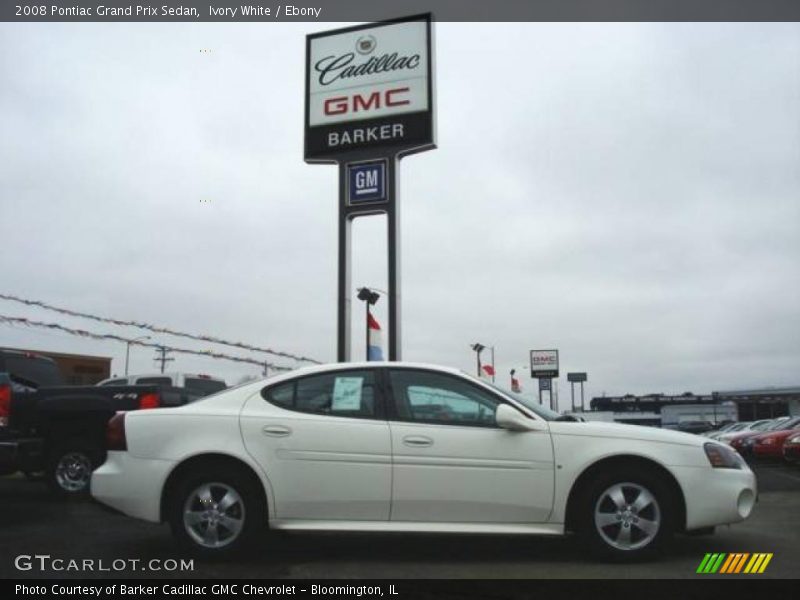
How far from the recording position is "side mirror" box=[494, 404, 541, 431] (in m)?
5.77

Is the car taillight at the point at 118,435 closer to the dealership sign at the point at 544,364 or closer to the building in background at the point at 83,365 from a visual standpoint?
the building in background at the point at 83,365

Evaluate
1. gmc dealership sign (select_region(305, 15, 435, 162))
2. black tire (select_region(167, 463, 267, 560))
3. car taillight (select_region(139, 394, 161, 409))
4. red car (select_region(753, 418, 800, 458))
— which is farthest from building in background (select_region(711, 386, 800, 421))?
black tire (select_region(167, 463, 267, 560))

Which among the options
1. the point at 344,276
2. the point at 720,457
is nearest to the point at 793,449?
the point at 344,276

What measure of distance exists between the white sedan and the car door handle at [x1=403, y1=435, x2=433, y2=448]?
14 mm

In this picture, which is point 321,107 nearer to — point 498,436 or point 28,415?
point 28,415

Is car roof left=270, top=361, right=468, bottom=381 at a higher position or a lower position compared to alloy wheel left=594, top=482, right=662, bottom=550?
higher

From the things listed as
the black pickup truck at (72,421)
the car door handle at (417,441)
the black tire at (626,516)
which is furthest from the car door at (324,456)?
the black pickup truck at (72,421)

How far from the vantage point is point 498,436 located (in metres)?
5.84

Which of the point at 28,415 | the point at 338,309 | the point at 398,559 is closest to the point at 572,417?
the point at 398,559

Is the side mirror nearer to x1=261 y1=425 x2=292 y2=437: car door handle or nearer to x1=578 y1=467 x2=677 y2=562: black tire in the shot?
x1=578 y1=467 x2=677 y2=562: black tire

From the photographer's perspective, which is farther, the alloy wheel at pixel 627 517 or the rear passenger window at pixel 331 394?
the rear passenger window at pixel 331 394

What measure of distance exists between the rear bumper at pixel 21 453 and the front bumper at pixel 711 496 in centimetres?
634

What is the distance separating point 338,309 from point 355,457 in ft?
26.8

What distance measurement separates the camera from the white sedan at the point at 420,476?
18.7 ft
